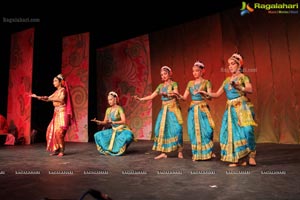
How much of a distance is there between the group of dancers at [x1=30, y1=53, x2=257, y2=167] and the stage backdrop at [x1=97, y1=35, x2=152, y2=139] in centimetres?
294

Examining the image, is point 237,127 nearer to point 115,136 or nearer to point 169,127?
point 169,127

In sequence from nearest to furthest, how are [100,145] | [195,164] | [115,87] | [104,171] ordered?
[104,171], [195,164], [100,145], [115,87]

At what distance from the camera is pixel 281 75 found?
18.6 ft

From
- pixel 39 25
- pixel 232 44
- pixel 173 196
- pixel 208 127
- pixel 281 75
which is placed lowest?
pixel 173 196

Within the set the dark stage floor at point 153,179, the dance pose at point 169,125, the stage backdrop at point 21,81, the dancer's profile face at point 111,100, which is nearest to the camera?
the dark stage floor at point 153,179

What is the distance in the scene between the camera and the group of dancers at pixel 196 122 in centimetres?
336

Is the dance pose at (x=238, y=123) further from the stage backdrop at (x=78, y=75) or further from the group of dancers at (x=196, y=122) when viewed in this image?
the stage backdrop at (x=78, y=75)

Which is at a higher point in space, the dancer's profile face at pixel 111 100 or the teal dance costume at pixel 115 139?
the dancer's profile face at pixel 111 100

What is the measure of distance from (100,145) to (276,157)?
2.84 m

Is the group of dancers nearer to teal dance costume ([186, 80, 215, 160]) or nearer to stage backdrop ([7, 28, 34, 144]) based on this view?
teal dance costume ([186, 80, 215, 160])

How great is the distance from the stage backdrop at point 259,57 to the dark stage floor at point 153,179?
2.04 metres

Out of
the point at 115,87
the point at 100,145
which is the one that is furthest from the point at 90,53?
the point at 100,145

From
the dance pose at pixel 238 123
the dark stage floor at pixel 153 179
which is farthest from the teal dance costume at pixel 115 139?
the dance pose at pixel 238 123

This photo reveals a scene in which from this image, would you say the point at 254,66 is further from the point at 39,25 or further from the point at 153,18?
the point at 39,25
